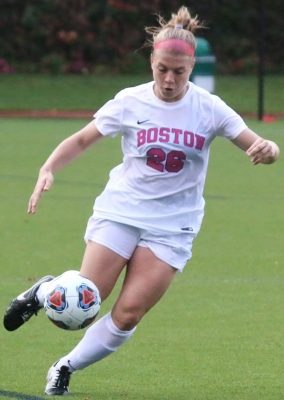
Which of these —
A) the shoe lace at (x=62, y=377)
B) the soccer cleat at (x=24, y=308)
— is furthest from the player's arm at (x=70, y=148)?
the shoe lace at (x=62, y=377)

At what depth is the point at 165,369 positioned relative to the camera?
8023 mm

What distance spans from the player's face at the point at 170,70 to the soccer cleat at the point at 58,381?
62.7 inches

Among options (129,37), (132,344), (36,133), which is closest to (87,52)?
(129,37)

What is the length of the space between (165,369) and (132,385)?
0.46 meters

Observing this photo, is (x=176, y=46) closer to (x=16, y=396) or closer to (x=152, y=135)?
(x=152, y=135)

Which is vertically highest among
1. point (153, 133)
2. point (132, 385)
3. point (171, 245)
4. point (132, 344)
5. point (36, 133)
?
point (153, 133)

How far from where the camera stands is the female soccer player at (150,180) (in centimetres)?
707

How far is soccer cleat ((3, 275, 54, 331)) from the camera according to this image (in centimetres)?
754

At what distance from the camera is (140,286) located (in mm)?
7039

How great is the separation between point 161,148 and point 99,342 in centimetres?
108

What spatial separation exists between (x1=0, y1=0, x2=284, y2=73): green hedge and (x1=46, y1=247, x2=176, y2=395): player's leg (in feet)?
85.2

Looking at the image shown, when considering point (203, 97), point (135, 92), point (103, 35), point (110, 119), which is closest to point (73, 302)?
point (110, 119)

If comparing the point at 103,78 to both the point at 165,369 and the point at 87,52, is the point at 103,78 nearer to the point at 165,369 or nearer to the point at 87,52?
the point at 87,52

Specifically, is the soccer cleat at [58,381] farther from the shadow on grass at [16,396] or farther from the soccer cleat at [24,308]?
the soccer cleat at [24,308]
